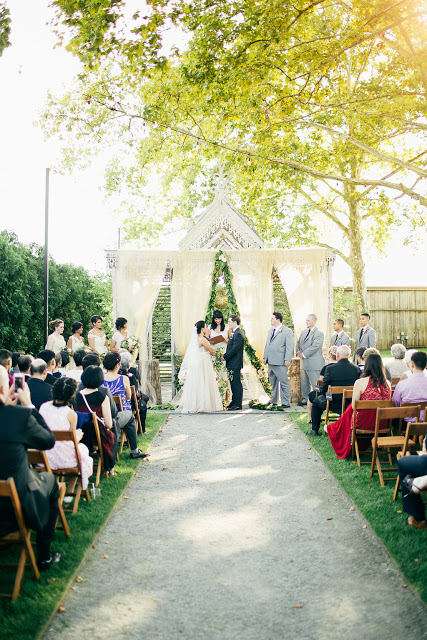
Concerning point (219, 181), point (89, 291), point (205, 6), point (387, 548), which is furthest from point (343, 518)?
point (89, 291)

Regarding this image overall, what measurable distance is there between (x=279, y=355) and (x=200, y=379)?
1799 mm

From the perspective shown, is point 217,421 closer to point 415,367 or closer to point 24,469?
point 415,367

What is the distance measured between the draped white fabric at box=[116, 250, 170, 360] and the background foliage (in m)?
2.33

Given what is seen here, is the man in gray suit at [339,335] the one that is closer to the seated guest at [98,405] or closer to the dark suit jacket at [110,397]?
the dark suit jacket at [110,397]

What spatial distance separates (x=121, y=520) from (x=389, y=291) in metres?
23.8

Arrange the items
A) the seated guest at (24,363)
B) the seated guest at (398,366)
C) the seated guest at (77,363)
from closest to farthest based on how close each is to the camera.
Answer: the seated guest at (24,363) < the seated guest at (77,363) < the seated guest at (398,366)

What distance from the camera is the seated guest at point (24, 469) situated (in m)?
4.19

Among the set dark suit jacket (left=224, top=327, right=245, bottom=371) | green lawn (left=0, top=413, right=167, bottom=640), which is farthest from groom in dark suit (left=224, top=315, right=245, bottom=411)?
green lawn (left=0, top=413, right=167, bottom=640)

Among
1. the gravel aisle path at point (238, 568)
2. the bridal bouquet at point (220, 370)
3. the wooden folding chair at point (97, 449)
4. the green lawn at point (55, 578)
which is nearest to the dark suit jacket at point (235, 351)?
the bridal bouquet at point (220, 370)

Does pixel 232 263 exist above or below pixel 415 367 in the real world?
above

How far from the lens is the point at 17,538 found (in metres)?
4.27

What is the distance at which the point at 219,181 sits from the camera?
14727 mm

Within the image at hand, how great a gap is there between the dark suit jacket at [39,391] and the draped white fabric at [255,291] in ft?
25.2

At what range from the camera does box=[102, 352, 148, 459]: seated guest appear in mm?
8156
